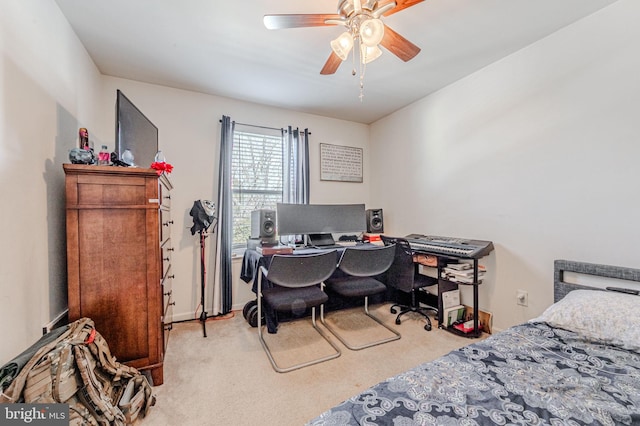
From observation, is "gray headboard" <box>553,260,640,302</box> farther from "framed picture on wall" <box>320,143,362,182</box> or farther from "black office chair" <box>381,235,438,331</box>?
"framed picture on wall" <box>320,143,362,182</box>

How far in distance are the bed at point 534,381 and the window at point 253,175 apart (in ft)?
8.60

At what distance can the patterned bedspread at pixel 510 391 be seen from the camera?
814mm

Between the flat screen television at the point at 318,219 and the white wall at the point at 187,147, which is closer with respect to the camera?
the white wall at the point at 187,147

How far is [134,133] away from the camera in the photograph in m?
1.94

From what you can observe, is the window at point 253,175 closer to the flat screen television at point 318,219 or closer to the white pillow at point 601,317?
the flat screen television at point 318,219

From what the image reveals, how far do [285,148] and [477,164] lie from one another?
87.6 inches

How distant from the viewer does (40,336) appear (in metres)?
1.47

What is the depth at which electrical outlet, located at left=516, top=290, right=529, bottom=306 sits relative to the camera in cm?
222

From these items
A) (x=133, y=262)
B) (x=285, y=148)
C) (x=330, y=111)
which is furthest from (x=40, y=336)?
(x=330, y=111)

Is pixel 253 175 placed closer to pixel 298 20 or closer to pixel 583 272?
pixel 298 20

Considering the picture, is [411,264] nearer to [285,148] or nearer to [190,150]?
[285,148]

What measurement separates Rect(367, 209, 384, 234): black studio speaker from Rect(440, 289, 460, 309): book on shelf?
4.05ft

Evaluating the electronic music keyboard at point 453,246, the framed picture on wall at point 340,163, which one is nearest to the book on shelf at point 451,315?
the electronic music keyboard at point 453,246

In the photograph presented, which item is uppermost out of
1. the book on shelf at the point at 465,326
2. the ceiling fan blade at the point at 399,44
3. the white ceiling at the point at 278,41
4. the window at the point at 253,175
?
the white ceiling at the point at 278,41
